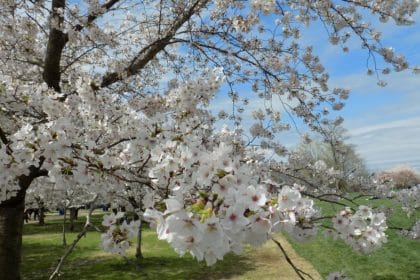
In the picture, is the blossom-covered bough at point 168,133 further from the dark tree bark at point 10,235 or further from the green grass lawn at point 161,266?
the green grass lawn at point 161,266

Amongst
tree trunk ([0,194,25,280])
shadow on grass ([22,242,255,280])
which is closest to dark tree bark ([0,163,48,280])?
tree trunk ([0,194,25,280])

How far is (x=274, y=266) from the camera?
535 inches

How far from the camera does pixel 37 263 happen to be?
16.1m

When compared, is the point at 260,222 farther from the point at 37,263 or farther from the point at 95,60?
the point at 37,263

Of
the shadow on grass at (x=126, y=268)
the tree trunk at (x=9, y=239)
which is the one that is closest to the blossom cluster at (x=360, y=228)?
the tree trunk at (x=9, y=239)

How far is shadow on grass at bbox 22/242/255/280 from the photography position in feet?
42.9

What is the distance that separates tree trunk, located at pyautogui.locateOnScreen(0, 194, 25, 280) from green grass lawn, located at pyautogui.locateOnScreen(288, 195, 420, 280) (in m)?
6.54

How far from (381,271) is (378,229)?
970 cm

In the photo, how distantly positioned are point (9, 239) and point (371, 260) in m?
10.1

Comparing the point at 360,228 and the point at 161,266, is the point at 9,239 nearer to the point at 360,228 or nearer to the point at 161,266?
the point at 360,228

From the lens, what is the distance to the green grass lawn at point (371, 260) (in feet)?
36.4

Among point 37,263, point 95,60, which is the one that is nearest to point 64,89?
point 95,60

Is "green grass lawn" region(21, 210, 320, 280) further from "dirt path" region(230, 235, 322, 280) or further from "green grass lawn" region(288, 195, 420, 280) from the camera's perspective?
"green grass lawn" region(288, 195, 420, 280)

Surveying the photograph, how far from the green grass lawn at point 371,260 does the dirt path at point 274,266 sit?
25cm
